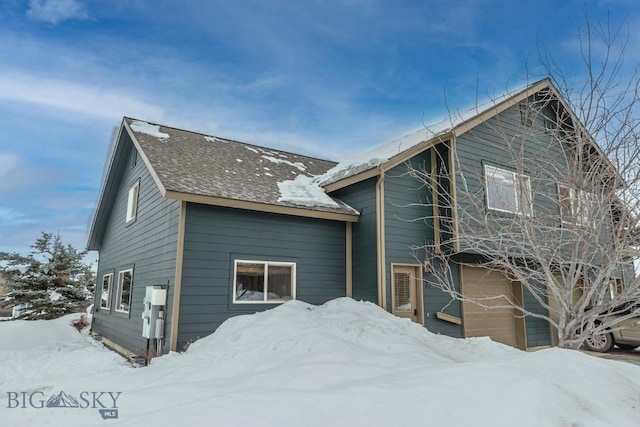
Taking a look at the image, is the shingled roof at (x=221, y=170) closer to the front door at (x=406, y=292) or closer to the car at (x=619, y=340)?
the front door at (x=406, y=292)

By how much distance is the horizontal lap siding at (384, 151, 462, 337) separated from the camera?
8766 millimetres

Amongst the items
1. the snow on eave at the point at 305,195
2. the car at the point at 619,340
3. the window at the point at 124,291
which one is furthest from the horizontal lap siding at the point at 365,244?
the car at the point at 619,340

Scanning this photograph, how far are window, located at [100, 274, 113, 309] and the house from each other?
2.94ft

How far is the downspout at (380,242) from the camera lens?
8.32 meters

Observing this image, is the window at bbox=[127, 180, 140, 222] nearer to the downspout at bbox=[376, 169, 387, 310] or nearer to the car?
the downspout at bbox=[376, 169, 387, 310]

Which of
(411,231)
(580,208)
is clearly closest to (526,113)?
(580,208)

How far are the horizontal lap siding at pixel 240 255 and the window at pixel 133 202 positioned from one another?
369cm

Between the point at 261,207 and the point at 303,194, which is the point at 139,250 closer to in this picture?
the point at 261,207

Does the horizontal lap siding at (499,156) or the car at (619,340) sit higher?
the horizontal lap siding at (499,156)

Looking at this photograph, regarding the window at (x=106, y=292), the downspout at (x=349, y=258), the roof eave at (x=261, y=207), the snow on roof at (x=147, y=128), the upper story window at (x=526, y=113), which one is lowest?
the window at (x=106, y=292)

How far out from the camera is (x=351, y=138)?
1911 centimetres


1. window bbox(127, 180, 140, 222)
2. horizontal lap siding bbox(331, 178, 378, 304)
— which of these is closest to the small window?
horizontal lap siding bbox(331, 178, 378, 304)

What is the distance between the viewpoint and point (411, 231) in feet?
29.8

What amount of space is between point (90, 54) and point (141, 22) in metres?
1.74
